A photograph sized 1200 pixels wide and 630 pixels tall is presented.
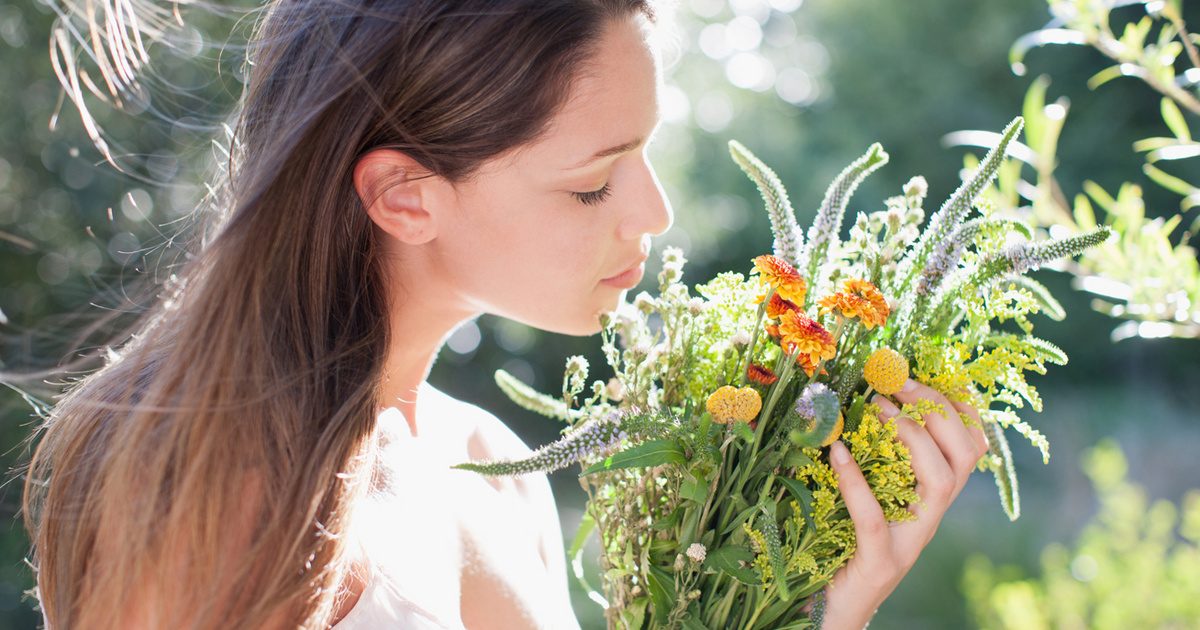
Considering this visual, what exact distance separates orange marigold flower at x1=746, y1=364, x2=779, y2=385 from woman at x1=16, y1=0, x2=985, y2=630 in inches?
5.9

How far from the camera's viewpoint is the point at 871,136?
12047 mm

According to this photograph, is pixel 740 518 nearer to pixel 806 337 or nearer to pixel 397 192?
pixel 806 337

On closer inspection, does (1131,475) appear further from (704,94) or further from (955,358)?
(955,358)

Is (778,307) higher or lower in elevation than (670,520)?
higher

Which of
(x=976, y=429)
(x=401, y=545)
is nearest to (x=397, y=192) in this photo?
(x=401, y=545)

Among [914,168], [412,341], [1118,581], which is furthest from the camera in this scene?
[914,168]

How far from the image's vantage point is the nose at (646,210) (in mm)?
1399

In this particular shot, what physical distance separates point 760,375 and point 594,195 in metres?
0.36

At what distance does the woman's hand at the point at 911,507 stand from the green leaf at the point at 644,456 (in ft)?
0.73

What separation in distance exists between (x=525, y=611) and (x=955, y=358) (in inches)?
31.7

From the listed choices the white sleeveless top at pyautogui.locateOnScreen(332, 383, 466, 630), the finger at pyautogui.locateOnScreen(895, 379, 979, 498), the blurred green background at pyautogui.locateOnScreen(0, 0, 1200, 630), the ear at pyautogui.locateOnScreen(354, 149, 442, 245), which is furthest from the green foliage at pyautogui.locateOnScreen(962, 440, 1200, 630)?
the blurred green background at pyautogui.locateOnScreen(0, 0, 1200, 630)

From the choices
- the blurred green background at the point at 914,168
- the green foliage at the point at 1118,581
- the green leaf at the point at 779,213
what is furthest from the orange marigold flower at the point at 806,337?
the blurred green background at the point at 914,168

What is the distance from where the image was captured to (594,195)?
1396mm

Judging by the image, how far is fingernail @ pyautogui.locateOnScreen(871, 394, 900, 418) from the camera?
1271mm
